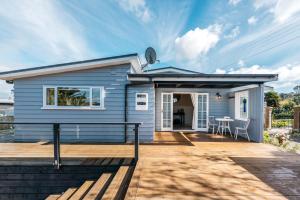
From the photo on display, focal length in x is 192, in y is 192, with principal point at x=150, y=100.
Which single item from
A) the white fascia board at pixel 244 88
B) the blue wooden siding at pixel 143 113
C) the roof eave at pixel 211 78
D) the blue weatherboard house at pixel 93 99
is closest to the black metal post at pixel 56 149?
the blue weatherboard house at pixel 93 99

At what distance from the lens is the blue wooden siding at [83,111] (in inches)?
274

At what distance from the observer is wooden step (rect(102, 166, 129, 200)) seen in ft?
10.0

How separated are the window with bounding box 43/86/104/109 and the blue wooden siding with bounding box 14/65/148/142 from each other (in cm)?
15

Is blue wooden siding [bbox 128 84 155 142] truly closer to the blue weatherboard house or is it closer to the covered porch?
the blue weatherboard house

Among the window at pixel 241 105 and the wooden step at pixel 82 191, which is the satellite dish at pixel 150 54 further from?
the wooden step at pixel 82 191

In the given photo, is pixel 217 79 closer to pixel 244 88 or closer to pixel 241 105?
pixel 244 88

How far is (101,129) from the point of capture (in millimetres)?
6984

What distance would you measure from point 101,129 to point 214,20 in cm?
926

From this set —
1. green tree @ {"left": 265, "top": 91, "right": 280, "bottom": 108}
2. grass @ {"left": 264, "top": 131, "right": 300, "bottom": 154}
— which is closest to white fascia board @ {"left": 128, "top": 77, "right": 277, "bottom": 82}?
grass @ {"left": 264, "top": 131, "right": 300, "bottom": 154}

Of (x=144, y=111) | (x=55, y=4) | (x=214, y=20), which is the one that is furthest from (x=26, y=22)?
(x=214, y=20)

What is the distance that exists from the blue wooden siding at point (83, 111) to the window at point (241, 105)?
5.15 metres

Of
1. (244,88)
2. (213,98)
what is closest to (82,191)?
(244,88)

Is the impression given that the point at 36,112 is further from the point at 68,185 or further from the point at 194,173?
the point at 194,173

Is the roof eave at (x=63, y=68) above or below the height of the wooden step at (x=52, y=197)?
above
